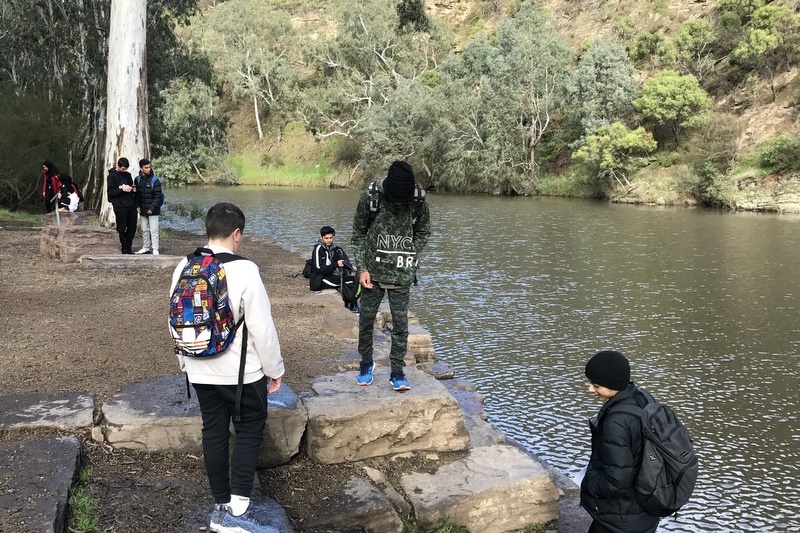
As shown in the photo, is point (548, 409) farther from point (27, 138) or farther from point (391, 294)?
point (27, 138)

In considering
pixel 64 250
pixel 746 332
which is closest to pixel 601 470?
pixel 746 332

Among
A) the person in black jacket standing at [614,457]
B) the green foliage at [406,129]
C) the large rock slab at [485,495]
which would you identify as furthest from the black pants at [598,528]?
the green foliage at [406,129]

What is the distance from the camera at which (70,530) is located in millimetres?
3314

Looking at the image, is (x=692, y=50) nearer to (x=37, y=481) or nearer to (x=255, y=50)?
(x=255, y=50)

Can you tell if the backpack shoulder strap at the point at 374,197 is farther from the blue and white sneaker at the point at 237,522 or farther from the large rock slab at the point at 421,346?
the large rock slab at the point at 421,346

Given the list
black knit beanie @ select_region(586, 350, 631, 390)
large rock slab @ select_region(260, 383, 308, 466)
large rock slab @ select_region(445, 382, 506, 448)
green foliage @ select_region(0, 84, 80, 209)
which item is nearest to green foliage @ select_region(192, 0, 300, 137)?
green foliage @ select_region(0, 84, 80, 209)

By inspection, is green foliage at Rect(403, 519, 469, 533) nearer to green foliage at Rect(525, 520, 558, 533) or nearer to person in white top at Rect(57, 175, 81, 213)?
green foliage at Rect(525, 520, 558, 533)

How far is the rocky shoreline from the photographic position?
3936 millimetres

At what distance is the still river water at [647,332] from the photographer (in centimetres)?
606

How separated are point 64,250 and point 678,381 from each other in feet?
29.7

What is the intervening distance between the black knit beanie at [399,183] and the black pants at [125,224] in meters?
7.90

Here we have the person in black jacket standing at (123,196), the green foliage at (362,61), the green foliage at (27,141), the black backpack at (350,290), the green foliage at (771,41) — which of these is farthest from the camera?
the green foliage at (362,61)

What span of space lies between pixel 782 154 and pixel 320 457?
31.2m

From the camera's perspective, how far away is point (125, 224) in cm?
1165
